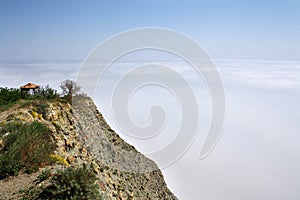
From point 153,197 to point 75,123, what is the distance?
23.3ft

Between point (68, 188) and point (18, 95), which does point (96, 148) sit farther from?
point (68, 188)

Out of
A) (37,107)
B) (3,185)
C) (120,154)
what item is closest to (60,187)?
(3,185)

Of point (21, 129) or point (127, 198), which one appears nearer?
point (21, 129)

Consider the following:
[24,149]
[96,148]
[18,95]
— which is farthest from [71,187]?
[18,95]

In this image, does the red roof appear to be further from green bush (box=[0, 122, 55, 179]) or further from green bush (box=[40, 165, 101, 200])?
green bush (box=[40, 165, 101, 200])

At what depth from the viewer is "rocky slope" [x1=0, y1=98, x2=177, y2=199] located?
12.0 meters

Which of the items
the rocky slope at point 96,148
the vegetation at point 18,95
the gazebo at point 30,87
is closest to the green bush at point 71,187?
the rocky slope at point 96,148

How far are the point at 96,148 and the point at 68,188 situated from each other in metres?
9.68

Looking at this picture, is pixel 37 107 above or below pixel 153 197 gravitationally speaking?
above

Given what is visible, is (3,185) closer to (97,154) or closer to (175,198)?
(97,154)

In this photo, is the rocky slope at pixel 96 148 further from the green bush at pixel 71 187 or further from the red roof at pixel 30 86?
the red roof at pixel 30 86

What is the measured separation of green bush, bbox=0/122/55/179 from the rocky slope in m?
0.35

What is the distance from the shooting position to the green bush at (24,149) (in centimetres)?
839

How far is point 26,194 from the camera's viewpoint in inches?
275
